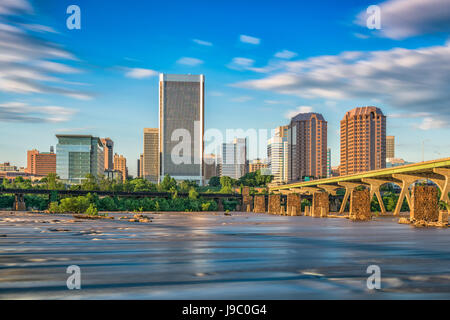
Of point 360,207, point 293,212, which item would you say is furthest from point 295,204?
point 360,207

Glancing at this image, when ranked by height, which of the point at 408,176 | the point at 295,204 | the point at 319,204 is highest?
the point at 408,176

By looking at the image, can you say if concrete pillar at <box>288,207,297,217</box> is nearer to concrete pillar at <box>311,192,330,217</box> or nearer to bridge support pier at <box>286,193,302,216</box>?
bridge support pier at <box>286,193,302,216</box>

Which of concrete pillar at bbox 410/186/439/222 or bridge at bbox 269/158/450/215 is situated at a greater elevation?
bridge at bbox 269/158/450/215

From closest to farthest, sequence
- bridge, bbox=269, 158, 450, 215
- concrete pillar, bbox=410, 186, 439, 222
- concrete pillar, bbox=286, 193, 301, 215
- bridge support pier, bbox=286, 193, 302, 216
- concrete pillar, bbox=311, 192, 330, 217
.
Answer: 1. concrete pillar, bbox=410, 186, 439, 222
2. bridge, bbox=269, 158, 450, 215
3. concrete pillar, bbox=311, 192, 330, 217
4. bridge support pier, bbox=286, 193, 302, 216
5. concrete pillar, bbox=286, 193, 301, 215

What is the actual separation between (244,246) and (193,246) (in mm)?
4950

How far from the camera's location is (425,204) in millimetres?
100125

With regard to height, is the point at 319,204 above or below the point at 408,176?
below

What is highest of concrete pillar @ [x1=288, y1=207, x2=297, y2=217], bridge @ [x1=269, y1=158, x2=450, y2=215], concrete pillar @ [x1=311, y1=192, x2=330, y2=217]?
bridge @ [x1=269, y1=158, x2=450, y2=215]

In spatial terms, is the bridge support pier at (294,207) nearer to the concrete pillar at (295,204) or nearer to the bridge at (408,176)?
the concrete pillar at (295,204)

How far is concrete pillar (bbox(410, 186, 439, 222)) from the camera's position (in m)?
97.6
